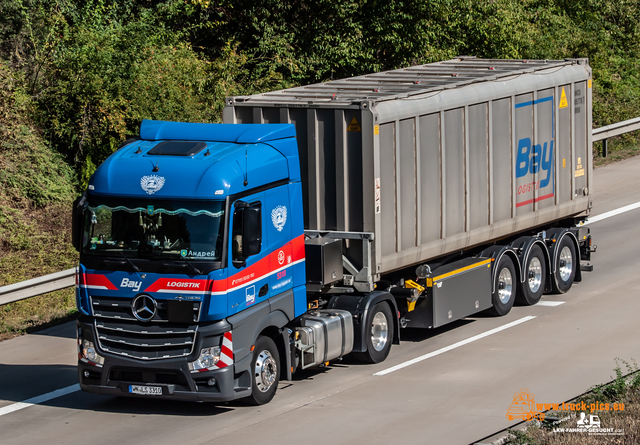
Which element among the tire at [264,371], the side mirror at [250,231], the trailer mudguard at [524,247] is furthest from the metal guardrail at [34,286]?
the trailer mudguard at [524,247]

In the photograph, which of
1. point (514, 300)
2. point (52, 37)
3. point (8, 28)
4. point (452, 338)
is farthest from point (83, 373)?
point (8, 28)

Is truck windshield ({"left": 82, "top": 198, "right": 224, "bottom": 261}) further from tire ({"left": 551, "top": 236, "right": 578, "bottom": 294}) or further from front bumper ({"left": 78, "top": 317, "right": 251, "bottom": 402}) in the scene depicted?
tire ({"left": 551, "top": 236, "right": 578, "bottom": 294})

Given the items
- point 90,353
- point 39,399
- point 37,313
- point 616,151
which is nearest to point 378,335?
point 90,353

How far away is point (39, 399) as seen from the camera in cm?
1170

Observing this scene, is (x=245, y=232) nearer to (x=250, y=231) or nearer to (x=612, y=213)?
(x=250, y=231)

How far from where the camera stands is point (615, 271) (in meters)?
17.6

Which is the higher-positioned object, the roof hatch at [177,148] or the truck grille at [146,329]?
the roof hatch at [177,148]

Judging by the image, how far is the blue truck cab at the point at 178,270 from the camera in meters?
10.1

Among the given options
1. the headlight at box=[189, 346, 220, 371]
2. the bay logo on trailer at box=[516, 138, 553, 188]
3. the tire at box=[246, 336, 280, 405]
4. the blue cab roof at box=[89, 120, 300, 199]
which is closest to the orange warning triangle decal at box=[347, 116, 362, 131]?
the blue cab roof at box=[89, 120, 300, 199]

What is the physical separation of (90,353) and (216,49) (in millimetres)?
17027

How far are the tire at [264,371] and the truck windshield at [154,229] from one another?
4.68ft

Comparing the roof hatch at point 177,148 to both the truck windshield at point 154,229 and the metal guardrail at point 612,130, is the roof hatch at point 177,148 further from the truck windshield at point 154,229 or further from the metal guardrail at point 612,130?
the metal guardrail at point 612,130

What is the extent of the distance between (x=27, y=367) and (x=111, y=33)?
10.9 metres

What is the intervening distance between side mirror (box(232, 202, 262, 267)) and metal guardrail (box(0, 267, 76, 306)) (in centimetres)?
538
